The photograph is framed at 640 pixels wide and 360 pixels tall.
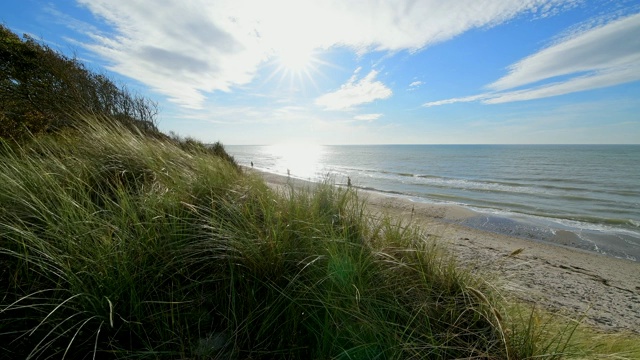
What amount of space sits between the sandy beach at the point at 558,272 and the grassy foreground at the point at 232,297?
60cm

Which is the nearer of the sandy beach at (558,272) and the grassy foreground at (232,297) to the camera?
the grassy foreground at (232,297)

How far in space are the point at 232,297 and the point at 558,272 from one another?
7.32 meters

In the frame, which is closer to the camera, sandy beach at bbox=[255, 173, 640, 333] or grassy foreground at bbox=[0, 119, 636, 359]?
grassy foreground at bbox=[0, 119, 636, 359]

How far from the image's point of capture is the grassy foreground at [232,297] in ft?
5.18

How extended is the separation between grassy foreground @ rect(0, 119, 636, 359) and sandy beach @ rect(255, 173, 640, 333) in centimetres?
60

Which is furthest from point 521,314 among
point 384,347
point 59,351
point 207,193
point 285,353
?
point 207,193

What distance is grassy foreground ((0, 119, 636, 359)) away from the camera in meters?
1.58

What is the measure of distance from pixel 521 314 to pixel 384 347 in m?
1.07

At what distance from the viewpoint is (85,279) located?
5.47 ft

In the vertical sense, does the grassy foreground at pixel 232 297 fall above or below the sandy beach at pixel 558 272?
above

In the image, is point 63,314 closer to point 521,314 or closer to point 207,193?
point 207,193

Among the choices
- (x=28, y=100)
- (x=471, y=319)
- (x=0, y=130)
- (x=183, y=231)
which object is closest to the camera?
(x=471, y=319)

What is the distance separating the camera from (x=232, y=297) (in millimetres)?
1919

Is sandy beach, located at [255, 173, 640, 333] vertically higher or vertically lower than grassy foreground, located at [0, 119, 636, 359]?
lower
